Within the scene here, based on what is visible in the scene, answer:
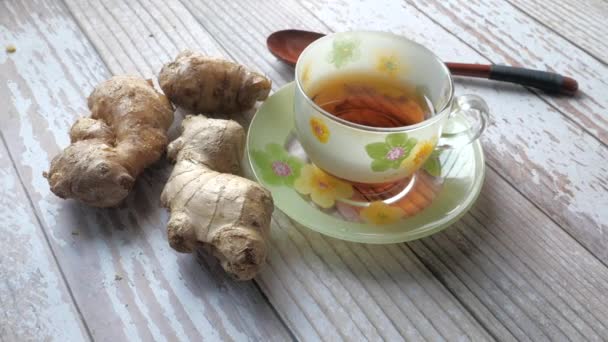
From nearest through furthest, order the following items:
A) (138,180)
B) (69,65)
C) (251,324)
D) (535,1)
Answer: (251,324), (138,180), (69,65), (535,1)

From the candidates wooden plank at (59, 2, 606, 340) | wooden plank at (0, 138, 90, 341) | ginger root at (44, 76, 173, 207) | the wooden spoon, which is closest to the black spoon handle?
the wooden spoon

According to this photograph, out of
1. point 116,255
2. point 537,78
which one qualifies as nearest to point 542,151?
point 537,78

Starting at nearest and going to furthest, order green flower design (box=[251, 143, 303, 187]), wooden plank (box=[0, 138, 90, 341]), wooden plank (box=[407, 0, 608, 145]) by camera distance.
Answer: wooden plank (box=[0, 138, 90, 341]), green flower design (box=[251, 143, 303, 187]), wooden plank (box=[407, 0, 608, 145])

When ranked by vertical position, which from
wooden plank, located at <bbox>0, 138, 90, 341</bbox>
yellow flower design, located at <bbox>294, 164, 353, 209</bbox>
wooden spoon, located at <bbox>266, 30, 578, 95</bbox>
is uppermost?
wooden spoon, located at <bbox>266, 30, 578, 95</bbox>

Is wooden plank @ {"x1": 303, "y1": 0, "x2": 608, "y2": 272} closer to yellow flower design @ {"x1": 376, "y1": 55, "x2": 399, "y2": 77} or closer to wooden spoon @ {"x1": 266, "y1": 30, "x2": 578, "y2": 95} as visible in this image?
wooden spoon @ {"x1": 266, "y1": 30, "x2": 578, "y2": 95}

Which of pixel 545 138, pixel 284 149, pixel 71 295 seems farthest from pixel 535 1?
pixel 71 295

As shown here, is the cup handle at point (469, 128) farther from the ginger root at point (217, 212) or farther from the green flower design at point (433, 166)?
the ginger root at point (217, 212)

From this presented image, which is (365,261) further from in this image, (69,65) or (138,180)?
(69,65)

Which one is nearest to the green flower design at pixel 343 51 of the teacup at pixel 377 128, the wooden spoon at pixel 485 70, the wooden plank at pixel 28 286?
the teacup at pixel 377 128
